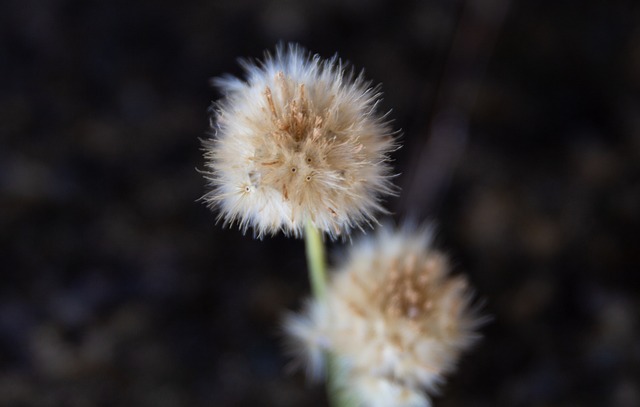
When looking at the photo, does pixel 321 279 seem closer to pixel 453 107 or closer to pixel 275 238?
pixel 275 238

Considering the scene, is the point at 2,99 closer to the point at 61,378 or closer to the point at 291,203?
the point at 61,378

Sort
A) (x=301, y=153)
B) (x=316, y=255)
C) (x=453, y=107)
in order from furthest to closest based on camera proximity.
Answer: (x=453, y=107) < (x=316, y=255) < (x=301, y=153)

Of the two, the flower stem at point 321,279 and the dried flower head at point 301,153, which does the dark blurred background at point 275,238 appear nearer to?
the flower stem at point 321,279

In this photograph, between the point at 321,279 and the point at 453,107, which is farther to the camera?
the point at 453,107

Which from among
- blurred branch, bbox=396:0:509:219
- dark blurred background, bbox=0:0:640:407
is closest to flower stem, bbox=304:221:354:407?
dark blurred background, bbox=0:0:640:407

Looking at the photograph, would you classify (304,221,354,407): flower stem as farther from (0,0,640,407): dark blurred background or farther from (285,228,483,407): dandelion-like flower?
(0,0,640,407): dark blurred background

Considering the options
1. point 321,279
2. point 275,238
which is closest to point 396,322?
point 321,279

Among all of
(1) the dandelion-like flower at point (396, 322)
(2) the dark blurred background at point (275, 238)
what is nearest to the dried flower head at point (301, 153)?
(1) the dandelion-like flower at point (396, 322)
